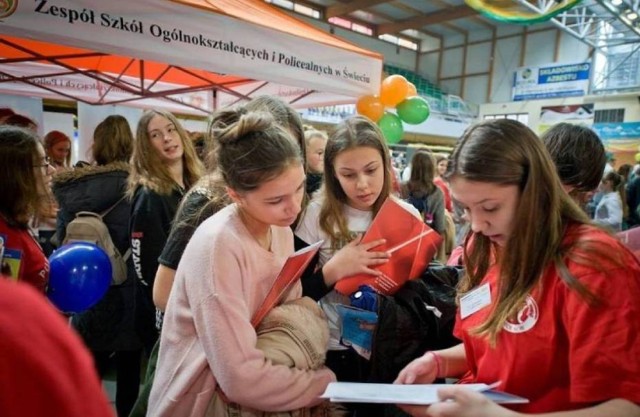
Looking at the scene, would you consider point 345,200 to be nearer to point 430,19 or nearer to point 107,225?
point 107,225

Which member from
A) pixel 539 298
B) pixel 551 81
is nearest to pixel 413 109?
pixel 539 298

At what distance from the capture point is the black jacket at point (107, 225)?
2283 millimetres

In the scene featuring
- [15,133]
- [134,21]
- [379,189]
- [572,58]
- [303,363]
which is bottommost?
[303,363]

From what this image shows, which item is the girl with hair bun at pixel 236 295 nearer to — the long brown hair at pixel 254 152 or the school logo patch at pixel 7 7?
the long brown hair at pixel 254 152

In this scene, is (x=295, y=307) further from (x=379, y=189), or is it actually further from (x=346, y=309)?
(x=379, y=189)

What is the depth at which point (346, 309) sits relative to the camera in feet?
4.78

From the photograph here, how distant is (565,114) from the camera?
1422cm

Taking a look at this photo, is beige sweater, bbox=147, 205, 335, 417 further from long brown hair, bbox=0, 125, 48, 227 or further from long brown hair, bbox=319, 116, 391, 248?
long brown hair, bbox=0, 125, 48, 227

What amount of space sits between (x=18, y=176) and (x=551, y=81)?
1630cm

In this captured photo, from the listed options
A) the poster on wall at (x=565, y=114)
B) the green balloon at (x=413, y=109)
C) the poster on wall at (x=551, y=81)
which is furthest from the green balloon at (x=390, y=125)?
the poster on wall at (x=551, y=81)

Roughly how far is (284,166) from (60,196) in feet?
Result: 5.94

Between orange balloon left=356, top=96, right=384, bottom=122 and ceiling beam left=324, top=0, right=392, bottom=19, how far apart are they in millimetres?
10471

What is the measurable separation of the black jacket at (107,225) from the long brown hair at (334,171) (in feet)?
4.23

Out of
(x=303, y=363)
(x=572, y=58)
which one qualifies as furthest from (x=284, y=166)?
(x=572, y=58)
